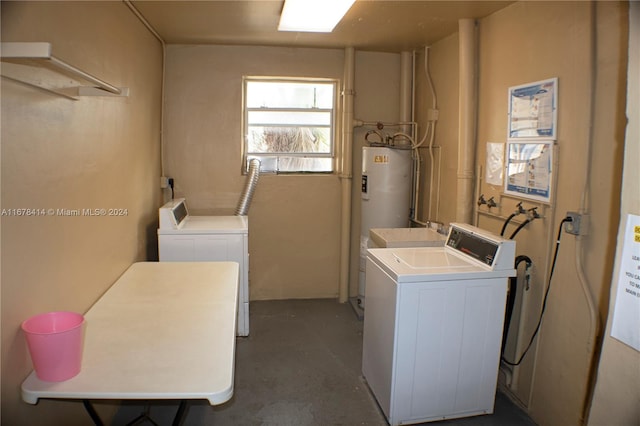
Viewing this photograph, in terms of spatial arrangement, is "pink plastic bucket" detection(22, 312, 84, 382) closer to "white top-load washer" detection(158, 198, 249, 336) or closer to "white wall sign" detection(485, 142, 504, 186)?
"white top-load washer" detection(158, 198, 249, 336)

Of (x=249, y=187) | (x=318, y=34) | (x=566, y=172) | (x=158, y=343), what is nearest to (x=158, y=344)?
(x=158, y=343)

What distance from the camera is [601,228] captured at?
7.06 feet

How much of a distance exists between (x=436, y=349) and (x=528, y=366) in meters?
0.68

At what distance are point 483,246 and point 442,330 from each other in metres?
0.54

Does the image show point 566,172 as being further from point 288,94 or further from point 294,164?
point 288,94

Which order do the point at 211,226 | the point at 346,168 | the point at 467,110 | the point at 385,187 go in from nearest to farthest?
1. the point at 467,110
2. the point at 211,226
3. the point at 385,187
4. the point at 346,168

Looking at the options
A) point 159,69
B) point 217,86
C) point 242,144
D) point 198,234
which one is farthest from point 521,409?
point 159,69

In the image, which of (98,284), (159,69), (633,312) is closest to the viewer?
(633,312)

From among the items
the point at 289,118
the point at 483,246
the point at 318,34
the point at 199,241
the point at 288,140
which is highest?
the point at 318,34

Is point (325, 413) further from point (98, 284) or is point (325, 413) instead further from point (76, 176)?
point (76, 176)

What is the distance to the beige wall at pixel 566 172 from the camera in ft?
6.93

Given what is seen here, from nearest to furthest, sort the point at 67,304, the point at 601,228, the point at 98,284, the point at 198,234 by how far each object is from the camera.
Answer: the point at 67,304 < the point at 601,228 < the point at 98,284 < the point at 198,234

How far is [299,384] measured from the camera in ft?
9.85

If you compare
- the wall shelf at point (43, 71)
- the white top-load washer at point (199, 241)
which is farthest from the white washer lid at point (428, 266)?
the wall shelf at point (43, 71)
